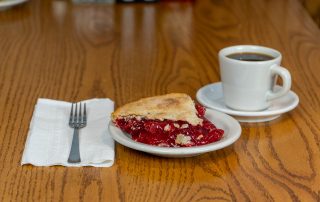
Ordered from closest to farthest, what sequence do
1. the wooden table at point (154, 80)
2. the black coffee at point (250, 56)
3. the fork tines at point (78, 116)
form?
the wooden table at point (154, 80) → the fork tines at point (78, 116) → the black coffee at point (250, 56)

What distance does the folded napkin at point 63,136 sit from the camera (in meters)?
1.15

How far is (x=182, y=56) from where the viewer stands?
69.4 inches

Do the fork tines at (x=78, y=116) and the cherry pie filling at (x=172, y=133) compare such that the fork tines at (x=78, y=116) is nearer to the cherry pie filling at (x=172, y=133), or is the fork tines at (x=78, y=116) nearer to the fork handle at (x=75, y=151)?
the fork handle at (x=75, y=151)

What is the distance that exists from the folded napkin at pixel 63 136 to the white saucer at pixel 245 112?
0.60 feet

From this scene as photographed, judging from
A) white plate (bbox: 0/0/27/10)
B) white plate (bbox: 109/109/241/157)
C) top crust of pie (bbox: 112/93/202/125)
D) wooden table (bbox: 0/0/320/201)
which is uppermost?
top crust of pie (bbox: 112/93/202/125)

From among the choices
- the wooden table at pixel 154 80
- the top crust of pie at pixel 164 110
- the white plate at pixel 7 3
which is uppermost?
the top crust of pie at pixel 164 110

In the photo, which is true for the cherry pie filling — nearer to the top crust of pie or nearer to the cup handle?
the top crust of pie

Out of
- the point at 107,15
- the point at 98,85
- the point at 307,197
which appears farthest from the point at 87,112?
the point at 107,15

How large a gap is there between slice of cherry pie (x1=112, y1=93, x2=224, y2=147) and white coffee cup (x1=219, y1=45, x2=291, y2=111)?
0.56 ft

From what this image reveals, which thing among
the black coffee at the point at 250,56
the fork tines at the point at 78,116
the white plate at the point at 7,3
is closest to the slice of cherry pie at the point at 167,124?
the fork tines at the point at 78,116

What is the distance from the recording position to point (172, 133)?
1.14 meters

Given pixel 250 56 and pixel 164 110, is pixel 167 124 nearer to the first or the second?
pixel 164 110

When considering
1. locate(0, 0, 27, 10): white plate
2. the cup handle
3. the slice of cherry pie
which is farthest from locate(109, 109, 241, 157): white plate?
locate(0, 0, 27, 10): white plate

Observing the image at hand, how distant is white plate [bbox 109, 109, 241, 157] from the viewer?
1118 mm
